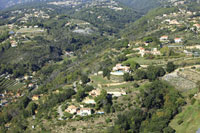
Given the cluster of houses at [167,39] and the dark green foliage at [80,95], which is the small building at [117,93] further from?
the cluster of houses at [167,39]

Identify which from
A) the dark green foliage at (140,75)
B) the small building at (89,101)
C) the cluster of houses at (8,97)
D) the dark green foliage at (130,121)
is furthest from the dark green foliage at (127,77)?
the cluster of houses at (8,97)

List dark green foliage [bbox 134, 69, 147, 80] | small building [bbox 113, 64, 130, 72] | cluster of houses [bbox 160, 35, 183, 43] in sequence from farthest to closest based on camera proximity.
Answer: cluster of houses [bbox 160, 35, 183, 43] → small building [bbox 113, 64, 130, 72] → dark green foliage [bbox 134, 69, 147, 80]

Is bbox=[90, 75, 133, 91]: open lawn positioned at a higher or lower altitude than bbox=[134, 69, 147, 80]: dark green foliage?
lower

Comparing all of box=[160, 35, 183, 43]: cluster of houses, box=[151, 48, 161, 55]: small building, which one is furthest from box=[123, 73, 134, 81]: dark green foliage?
box=[160, 35, 183, 43]: cluster of houses

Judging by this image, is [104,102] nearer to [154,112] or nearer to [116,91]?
[116,91]

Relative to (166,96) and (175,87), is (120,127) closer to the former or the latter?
(166,96)

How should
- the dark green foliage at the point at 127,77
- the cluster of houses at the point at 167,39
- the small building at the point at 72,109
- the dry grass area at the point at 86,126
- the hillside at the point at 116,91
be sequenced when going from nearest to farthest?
the dry grass area at the point at 86,126 → the hillside at the point at 116,91 → the small building at the point at 72,109 → the dark green foliage at the point at 127,77 → the cluster of houses at the point at 167,39

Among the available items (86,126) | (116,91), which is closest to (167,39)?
(116,91)

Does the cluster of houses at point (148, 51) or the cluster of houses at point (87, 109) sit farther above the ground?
the cluster of houses at point (148, 51)

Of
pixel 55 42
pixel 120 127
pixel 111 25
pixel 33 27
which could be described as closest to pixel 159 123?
pixel 120 127

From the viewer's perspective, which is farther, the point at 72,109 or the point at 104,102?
the point at 72,109

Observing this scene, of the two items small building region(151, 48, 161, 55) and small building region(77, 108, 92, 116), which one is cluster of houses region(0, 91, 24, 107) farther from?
small building region(151, 48, 161, 55)

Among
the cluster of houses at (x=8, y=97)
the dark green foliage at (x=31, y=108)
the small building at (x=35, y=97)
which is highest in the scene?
the dark green foliage at (x=31, y=108)
